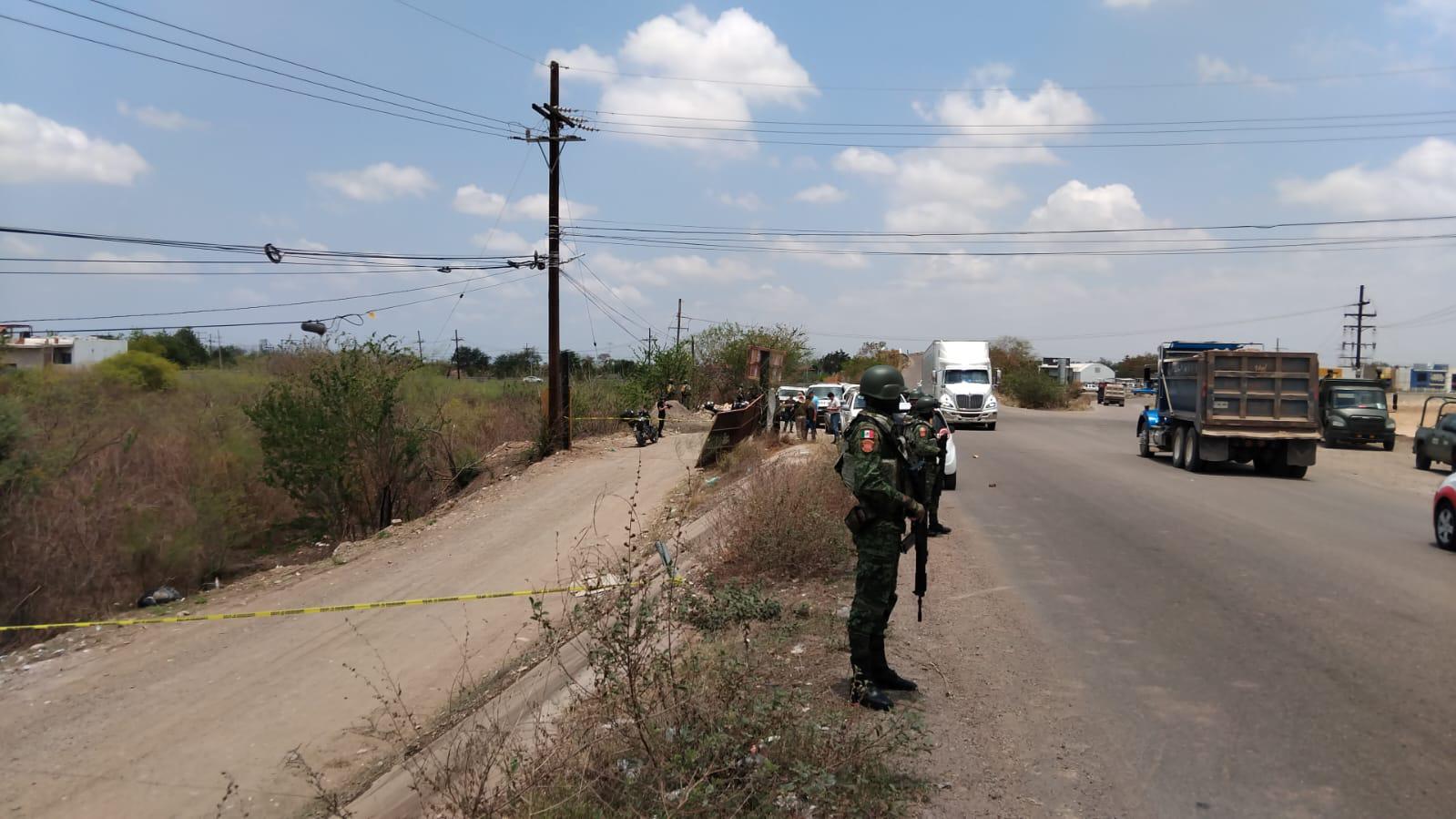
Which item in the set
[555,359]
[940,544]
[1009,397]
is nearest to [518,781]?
[940,544]

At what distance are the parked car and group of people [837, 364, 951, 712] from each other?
853cm

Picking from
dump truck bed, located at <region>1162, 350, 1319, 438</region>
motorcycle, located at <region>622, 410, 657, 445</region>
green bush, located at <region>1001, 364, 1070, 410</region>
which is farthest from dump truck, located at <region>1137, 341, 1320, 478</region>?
green bush, located at <region>1001, 364, 1070, 410</region>

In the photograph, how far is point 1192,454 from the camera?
19.0 metres

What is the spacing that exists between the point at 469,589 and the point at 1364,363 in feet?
249

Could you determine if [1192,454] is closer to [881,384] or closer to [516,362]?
[881,384]

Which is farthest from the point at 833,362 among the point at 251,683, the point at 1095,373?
the point at 251,683

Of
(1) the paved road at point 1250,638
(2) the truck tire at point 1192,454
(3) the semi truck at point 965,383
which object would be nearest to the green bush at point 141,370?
(3) the semi truck at point 965,383

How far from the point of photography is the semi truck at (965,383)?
113 ft

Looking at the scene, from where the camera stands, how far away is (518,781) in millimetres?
3719

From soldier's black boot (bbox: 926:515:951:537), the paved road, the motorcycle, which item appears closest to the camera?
the paved road

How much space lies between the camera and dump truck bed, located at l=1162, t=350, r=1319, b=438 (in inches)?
707

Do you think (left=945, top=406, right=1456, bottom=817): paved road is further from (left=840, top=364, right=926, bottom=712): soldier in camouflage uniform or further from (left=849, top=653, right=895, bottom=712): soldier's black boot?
(left=840, top=364, right=926, bottom=712): soldier in camouflage uniform

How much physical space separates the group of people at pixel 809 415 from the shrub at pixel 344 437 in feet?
34.1

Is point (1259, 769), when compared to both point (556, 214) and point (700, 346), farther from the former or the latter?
point (700, 346)
